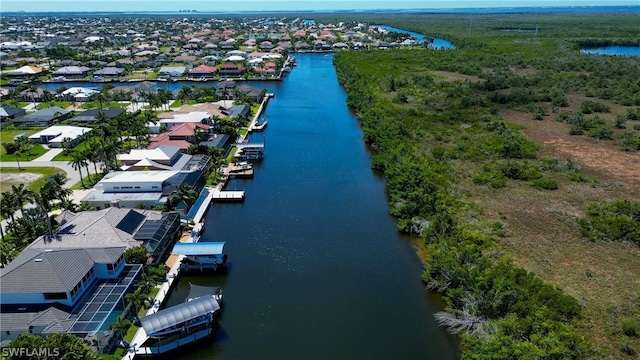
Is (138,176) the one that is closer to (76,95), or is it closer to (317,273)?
(317,273)

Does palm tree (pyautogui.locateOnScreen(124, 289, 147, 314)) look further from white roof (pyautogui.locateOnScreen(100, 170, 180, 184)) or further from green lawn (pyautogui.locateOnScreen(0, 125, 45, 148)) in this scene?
green lawn (pyautogui.locateOnScreen(0, 125, 45, 148))

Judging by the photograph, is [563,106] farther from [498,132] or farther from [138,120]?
[138,120]

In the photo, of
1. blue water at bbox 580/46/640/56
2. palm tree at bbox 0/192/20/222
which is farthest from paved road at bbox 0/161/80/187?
blue water at bbox 580/46/640/56

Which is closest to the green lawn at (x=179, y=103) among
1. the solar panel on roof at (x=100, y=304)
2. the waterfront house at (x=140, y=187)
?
the waterfront house at (x=140, y=187)

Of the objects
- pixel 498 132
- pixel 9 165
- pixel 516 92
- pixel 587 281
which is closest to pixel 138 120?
pixel 9 165

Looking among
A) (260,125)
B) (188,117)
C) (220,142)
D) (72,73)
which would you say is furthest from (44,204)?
(72,73)

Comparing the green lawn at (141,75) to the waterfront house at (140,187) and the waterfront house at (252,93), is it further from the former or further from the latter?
Result: the waterfront house at (140,187)
